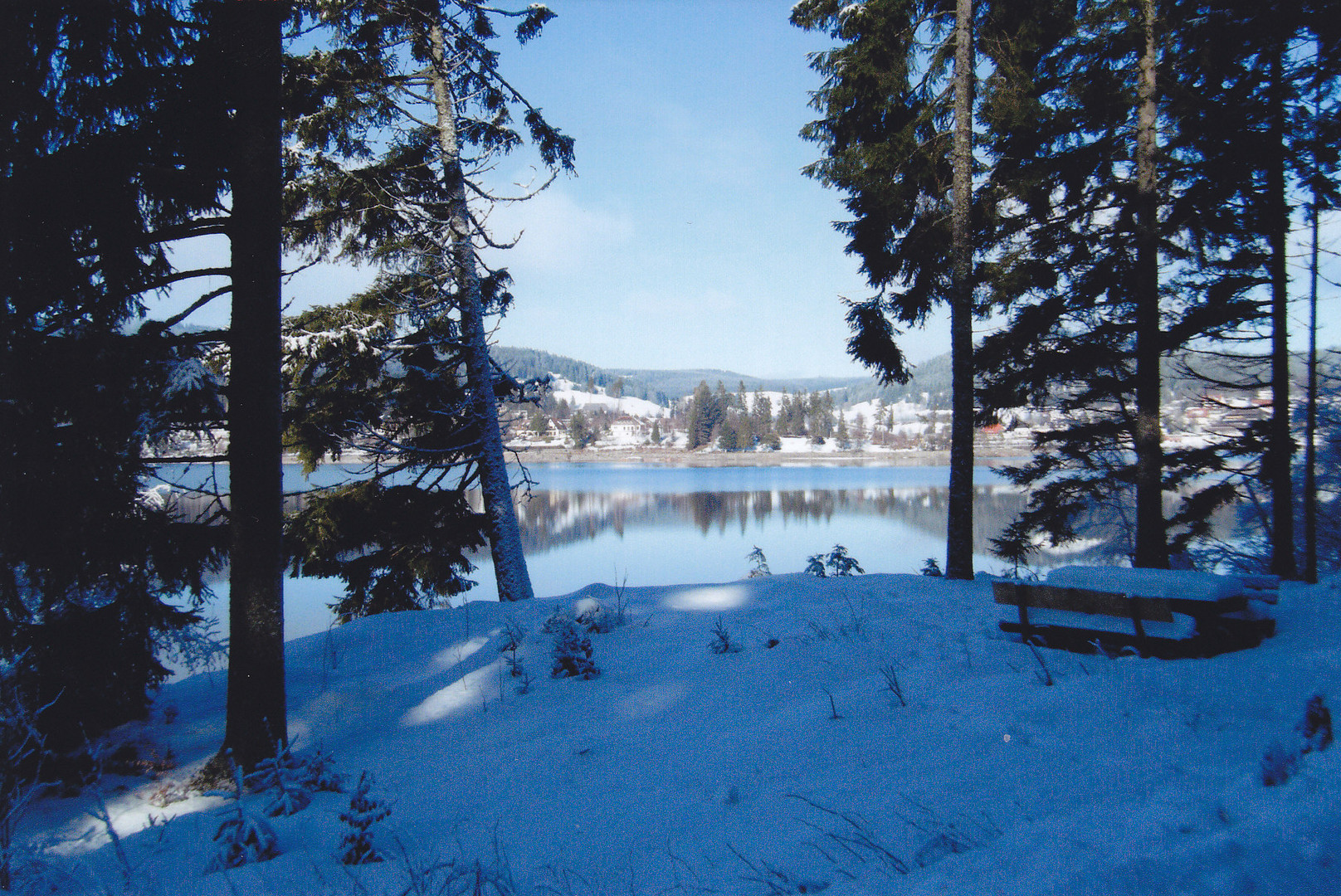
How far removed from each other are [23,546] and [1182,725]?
6418mm

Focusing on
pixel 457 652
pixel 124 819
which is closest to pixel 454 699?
pixel 457 652

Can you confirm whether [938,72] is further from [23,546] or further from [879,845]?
[23,546]

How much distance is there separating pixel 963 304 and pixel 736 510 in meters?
26.2

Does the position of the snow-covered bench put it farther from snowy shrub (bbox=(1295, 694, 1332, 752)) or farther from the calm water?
the calm water

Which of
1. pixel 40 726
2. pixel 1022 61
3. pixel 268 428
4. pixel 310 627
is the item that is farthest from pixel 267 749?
pixel 1022 61

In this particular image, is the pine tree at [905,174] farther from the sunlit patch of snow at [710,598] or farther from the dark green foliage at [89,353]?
the dark green foliage at [89,353]

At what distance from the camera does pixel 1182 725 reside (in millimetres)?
3137

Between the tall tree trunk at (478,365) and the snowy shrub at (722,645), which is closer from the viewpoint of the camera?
the snowy shrub at (722,645)

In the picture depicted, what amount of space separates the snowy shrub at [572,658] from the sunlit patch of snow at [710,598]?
6.42ft

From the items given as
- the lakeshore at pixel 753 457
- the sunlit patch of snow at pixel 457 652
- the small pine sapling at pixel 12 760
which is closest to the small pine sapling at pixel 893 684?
the sunlit patch of snow at pixel 457 652

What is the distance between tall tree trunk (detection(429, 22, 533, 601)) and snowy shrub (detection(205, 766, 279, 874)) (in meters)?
6.11

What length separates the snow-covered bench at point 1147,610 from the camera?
4219 mm

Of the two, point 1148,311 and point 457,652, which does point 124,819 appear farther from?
point 1148,311

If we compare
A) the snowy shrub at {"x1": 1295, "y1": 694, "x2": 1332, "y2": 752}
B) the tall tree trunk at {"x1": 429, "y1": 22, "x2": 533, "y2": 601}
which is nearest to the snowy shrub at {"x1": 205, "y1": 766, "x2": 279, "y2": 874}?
the snowy shrub at {"x1": 1295, "y1": 694, "x2": 1332, "y2": 752}
